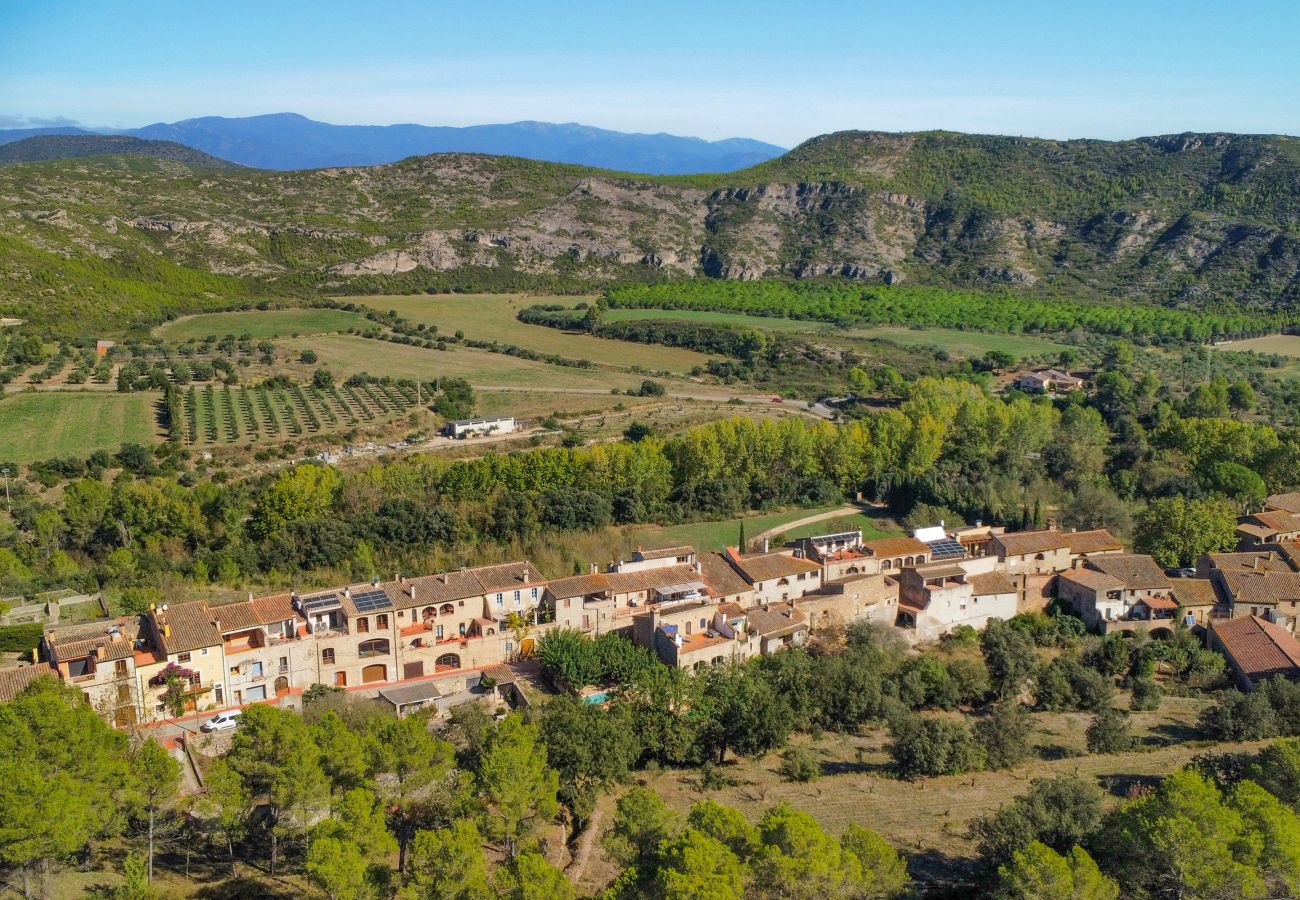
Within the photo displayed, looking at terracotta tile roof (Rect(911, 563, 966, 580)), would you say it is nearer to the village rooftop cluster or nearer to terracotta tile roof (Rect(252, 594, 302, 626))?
the village rooftop cluster

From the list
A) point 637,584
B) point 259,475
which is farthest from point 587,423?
point 637,584

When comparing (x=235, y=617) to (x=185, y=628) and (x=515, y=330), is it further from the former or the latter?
(x=515, y=330)

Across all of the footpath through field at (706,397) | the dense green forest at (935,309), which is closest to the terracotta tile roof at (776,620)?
the footpath through field at (706,397)

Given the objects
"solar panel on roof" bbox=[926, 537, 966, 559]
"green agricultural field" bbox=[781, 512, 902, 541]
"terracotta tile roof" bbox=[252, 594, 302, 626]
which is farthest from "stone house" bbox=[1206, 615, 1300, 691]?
"terracotta tile roof" bbox=[252, 594, 302, 626]

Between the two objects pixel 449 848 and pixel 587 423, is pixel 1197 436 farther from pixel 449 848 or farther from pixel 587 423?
pixel 449 848

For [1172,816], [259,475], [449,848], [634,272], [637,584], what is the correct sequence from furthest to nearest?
[634,272] < [259,475] < [637,584] < [1172,816] < [449,848]

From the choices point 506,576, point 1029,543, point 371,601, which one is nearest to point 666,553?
point 506,576
